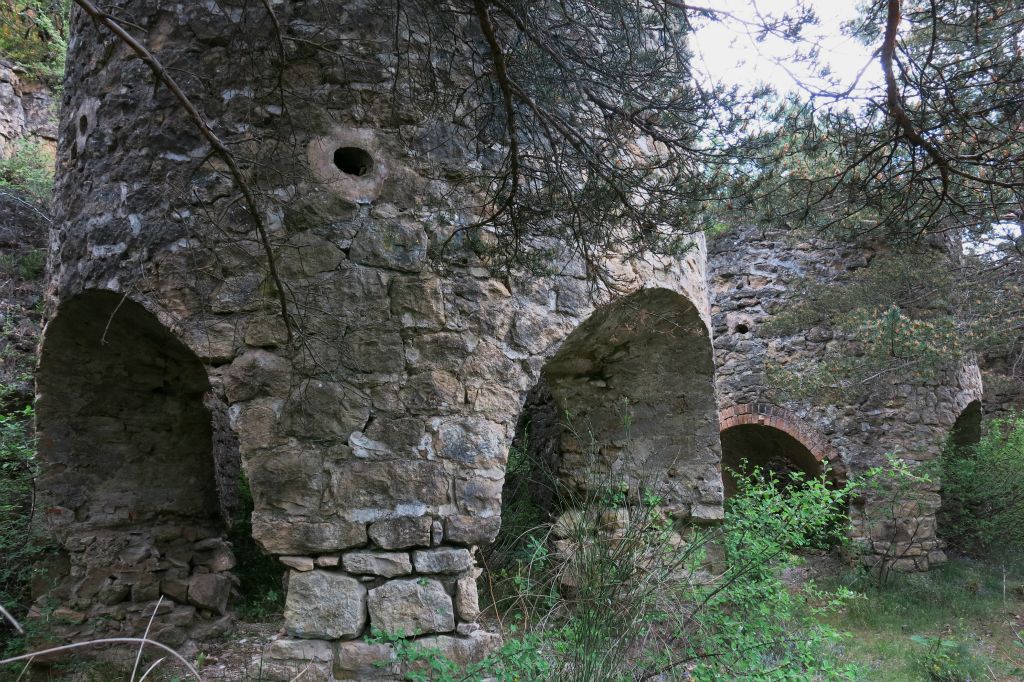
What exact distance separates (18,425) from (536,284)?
11.4 ft

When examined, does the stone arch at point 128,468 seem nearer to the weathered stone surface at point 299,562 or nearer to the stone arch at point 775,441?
the weathered stone surface at point 299,562

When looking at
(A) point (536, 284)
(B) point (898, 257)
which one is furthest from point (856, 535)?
(A) point (536, 284)

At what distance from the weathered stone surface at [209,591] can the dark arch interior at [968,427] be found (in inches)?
322

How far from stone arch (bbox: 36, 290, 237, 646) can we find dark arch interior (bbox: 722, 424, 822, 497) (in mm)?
5666


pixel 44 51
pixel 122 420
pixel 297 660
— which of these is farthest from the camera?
pixel 44 51

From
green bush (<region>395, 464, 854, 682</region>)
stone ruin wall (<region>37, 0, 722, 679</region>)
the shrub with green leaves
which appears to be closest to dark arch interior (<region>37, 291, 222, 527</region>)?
Result: stone ruin wall (<region>37, 0, 722, 679</region>)

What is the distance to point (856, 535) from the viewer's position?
786 cm

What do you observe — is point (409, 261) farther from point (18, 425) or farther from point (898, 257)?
point (898, 257)

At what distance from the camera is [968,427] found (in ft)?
30.5

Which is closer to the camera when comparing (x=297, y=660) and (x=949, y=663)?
(x=297, y=660)

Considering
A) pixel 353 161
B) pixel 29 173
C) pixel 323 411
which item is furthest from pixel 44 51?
pixel 323 411

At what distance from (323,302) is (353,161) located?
2.23 feet

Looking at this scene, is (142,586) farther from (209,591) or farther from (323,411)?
(323,411)

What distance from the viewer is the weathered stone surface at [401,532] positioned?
310cm
